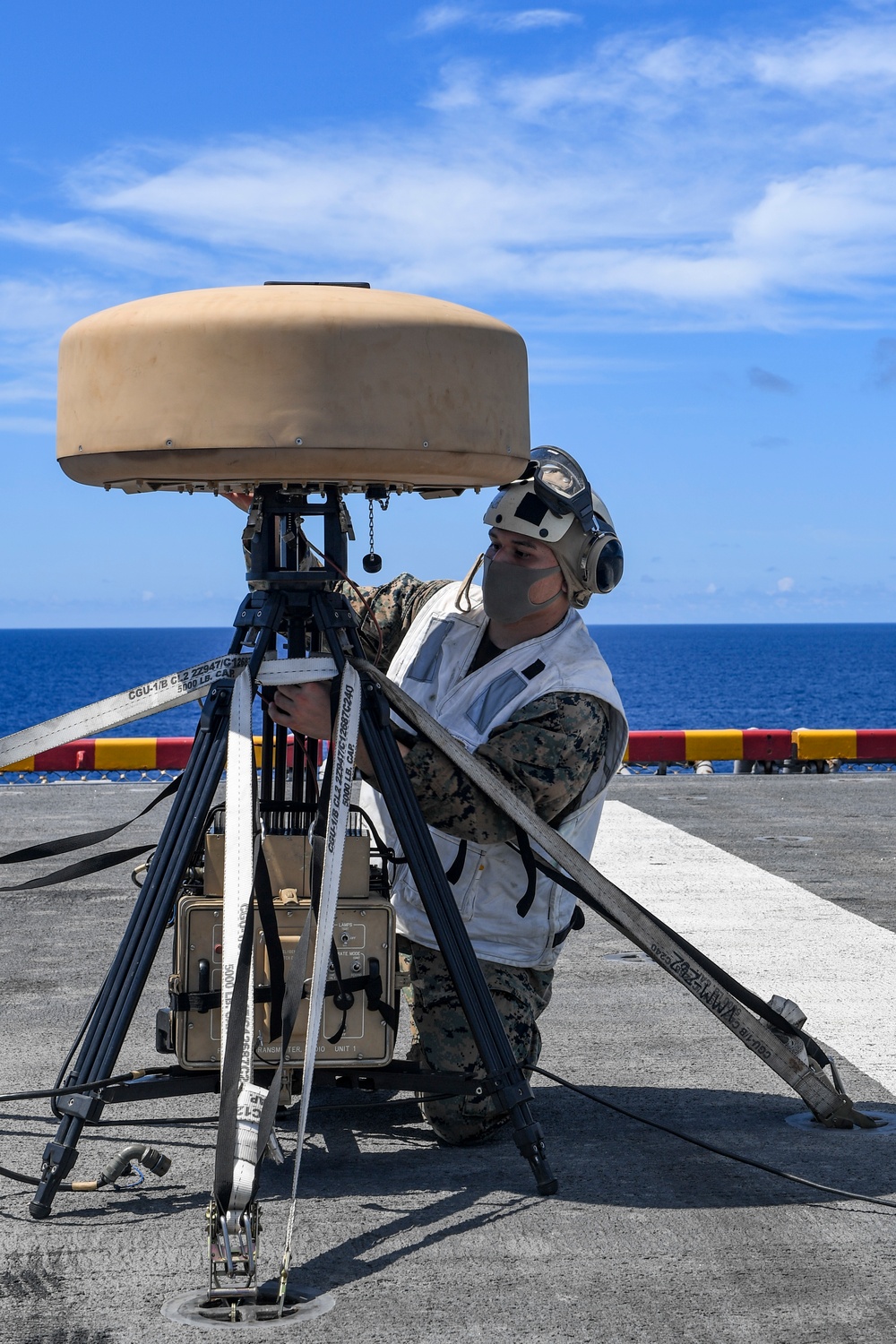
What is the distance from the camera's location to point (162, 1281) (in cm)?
300

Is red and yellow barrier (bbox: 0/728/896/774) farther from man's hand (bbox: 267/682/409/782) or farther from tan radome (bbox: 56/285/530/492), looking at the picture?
tan radome (bbox: 56/285/530/492)

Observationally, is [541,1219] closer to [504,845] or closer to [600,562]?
[504,845]

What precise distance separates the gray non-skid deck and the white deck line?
0.20 metres

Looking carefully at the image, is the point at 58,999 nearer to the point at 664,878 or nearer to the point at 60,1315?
the point at 60,1315

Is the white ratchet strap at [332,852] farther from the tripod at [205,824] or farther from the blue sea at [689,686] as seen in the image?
the blue sea at [689,686]

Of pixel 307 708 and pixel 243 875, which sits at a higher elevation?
pixel 307 708

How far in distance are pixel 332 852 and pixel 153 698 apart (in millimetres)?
651

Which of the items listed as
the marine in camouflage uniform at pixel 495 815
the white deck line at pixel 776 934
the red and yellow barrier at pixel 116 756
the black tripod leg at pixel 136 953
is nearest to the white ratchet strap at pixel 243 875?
the black tripod leg at pixel 136 953

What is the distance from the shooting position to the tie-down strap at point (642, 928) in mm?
3689

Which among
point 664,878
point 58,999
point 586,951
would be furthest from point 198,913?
point 664,878

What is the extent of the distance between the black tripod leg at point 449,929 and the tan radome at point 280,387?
21.1 inches

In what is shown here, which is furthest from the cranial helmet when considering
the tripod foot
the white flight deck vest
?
the tripod foot

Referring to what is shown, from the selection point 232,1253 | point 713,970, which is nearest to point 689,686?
point 713,970

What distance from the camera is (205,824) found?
143 inches
